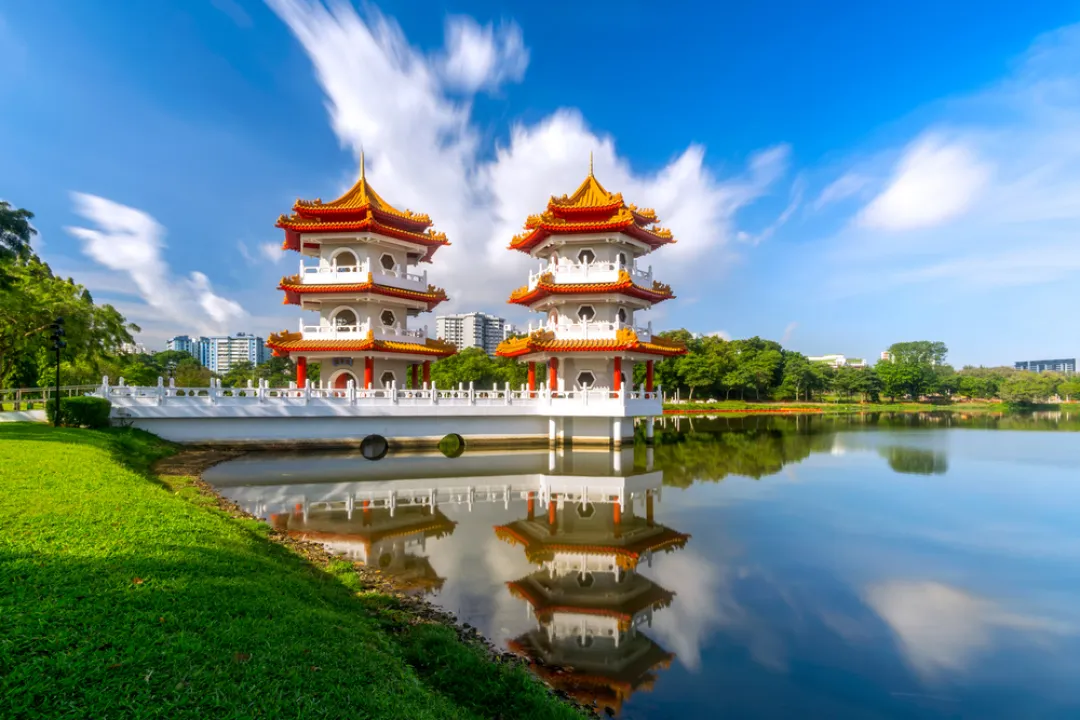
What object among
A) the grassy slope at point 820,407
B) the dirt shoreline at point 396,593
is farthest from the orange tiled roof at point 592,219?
the grassy slope at point 820,407

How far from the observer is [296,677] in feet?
13.6

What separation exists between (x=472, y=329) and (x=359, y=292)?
149346mm

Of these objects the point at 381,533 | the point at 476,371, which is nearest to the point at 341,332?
the point at 381,533

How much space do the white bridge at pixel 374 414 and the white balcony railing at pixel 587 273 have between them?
559 cm

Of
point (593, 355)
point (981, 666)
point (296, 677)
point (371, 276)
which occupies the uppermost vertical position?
point (371, 276)

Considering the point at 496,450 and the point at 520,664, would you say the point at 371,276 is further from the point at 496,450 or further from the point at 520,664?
the point at 520,664

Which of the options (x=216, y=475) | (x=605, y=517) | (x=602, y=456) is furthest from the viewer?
(x=602, y=456)

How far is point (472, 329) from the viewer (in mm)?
174375

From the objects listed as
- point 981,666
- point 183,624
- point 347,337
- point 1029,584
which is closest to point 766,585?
point 981,666

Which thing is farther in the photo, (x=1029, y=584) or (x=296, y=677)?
(x=1029, y=584)

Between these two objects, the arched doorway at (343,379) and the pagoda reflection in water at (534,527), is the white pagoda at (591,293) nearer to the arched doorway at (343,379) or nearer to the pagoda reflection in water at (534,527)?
the pagoda reflection in water at (534,527)

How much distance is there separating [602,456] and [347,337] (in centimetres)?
1377

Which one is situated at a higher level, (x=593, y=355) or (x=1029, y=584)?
(x=593, y=355)

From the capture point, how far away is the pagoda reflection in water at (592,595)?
6.48m
